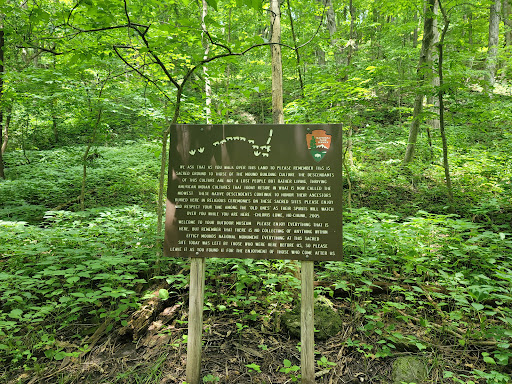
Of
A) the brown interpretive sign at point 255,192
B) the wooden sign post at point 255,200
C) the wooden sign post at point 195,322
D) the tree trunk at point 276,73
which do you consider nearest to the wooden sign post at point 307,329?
the wooden sign post at point 255,200

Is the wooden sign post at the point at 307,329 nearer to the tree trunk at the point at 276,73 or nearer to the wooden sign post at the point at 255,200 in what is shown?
the wooden sign post at the point at 255,200

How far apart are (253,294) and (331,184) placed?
213 cm

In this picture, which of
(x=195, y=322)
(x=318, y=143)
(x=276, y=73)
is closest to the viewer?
(x=318, y=143)

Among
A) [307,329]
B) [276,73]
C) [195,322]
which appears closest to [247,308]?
[195,322]

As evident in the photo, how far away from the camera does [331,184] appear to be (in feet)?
8.50

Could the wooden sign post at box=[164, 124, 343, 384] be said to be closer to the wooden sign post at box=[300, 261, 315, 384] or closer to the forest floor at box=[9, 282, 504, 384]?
the wooden sign post at box=[300, 261, 315, 384]

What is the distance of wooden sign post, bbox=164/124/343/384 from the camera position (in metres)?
2.59

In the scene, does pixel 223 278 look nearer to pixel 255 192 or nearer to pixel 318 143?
pixel 255 192

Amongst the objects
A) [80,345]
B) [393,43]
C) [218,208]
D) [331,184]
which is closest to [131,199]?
[80,345]

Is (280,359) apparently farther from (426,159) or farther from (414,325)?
(426,159)

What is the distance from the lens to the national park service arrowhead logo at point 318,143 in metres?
2.60

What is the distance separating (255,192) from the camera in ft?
8.77

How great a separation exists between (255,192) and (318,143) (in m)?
0.74

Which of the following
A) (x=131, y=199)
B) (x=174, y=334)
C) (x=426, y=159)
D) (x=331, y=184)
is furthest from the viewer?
(x=426, y=159)
